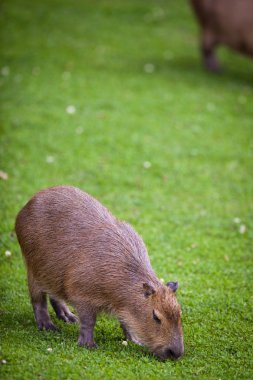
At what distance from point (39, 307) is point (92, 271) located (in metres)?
0.67

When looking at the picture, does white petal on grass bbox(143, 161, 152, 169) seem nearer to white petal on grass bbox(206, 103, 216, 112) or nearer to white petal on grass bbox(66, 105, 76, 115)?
white petal on grass bbox(66, 105, 76, 115)

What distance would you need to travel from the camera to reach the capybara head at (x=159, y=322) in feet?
14.1

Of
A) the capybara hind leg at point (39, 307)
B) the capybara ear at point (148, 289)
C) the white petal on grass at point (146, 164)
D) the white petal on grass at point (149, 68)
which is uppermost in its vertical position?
the capybara ear at point (148, 289)

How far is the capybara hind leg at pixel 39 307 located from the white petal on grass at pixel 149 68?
720cm

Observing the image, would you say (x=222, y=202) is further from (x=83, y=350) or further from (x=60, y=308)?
(x=83, y=350)

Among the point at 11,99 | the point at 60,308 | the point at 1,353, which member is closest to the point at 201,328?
the point at 60,308

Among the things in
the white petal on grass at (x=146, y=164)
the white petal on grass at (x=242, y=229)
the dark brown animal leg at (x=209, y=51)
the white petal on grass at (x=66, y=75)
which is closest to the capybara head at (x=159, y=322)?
the white petal on grass at (x=242, y=229)

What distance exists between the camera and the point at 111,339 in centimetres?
490

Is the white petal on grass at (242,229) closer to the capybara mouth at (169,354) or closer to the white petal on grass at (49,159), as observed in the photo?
the white petal on grass at (49,159)

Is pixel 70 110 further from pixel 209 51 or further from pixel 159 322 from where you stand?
pixel 159 322

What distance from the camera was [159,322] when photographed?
4.36 meters

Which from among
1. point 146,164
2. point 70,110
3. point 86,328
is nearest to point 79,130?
point 70,110

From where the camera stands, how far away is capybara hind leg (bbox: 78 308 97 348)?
15.0ft

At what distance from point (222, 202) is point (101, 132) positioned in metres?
2.27
